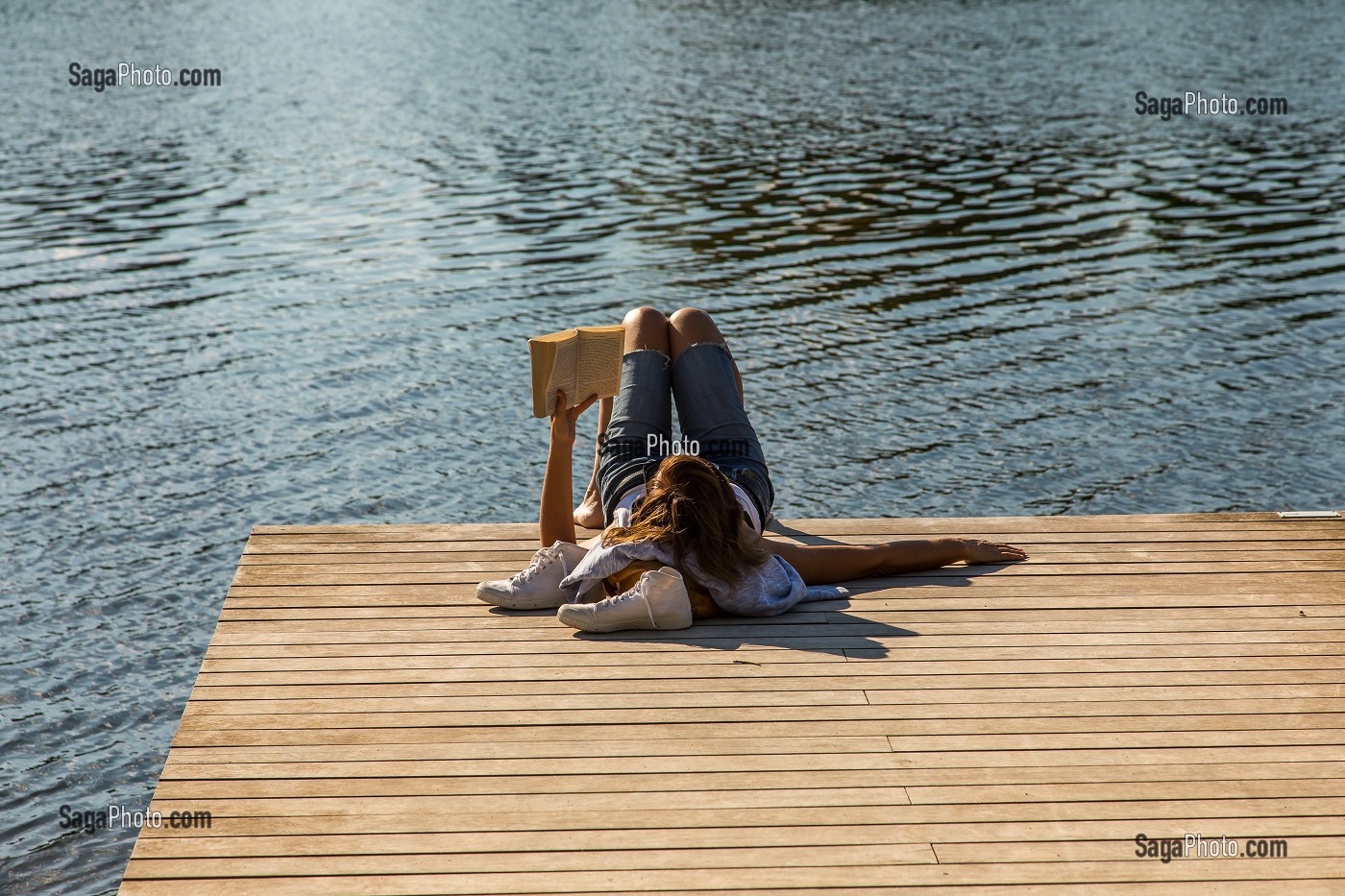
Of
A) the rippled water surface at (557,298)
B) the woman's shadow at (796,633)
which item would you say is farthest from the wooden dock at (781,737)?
the rippled water surface at (557,298)

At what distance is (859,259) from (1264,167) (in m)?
8.21

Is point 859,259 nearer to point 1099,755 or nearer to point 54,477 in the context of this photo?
point 54,477

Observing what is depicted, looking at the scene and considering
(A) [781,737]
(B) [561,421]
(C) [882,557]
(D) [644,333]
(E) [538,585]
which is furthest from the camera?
(D) [644,333]

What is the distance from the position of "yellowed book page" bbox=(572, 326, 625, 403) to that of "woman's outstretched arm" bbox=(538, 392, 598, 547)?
0.22 feet

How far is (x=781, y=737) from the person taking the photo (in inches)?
174

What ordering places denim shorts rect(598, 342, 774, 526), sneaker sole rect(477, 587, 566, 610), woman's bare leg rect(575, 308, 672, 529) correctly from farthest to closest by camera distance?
woman's bare leg rect(575, 308, 672, 529)
denim shorts rect(598, 342, 774, 526)
sneaker sole rect(477, 587, 566, 610)

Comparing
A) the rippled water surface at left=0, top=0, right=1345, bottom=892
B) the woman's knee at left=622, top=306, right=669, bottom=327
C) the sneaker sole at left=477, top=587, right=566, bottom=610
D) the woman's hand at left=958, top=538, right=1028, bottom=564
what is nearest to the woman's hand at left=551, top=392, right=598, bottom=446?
the sneaker sole at left=477, top=587, right=566, bottom=610

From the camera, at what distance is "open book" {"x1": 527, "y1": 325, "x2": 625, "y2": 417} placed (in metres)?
5.32

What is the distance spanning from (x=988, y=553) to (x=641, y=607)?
5.85 feet

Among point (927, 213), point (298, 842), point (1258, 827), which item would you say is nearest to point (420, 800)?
point (298, 842)

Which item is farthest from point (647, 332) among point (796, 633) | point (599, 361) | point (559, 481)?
point (796, 633)

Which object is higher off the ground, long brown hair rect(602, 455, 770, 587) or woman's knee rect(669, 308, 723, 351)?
woman's knee rect(669, 308, 723, 351)

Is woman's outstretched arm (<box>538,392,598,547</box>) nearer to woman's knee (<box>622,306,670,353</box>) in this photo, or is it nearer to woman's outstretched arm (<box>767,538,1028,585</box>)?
woman's knee (<box>622,306,670,353</box>)

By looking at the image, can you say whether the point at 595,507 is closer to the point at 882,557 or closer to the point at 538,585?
the point at 538,585
